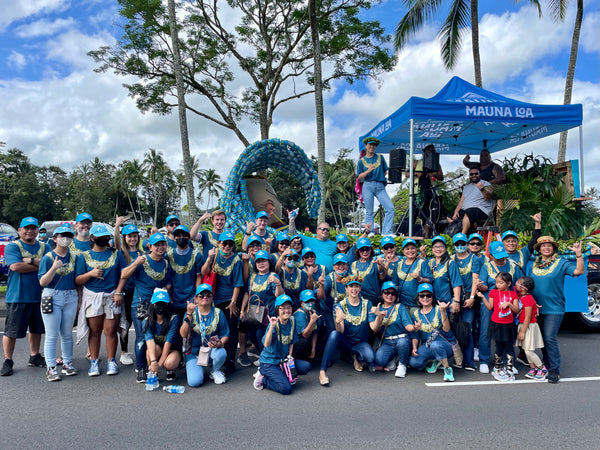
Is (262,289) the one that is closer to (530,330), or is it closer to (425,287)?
(425,287)

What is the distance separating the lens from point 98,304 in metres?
4.83

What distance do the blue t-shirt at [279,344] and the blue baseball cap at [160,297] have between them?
3.70 feet

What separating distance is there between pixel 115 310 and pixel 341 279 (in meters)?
2.65

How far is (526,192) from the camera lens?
7.64 metres

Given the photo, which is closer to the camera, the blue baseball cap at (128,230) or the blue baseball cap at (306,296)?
the blue baseball cap at (306,296)

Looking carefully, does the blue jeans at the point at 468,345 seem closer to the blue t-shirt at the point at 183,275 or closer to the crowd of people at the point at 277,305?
the crowd of people at the point at 277,305

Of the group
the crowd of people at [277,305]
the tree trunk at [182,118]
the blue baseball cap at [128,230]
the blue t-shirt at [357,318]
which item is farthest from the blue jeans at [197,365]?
the tree trunk at [182,118]

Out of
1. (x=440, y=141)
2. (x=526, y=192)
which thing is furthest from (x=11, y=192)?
(x=526, y=192)

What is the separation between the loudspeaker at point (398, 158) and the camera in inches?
303

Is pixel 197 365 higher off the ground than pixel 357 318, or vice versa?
pixel 357 318

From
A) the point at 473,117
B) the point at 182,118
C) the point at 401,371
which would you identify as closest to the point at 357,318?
the point at 401,371

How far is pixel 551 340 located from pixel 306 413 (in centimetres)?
295

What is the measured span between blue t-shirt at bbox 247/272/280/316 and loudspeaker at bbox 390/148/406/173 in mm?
3640

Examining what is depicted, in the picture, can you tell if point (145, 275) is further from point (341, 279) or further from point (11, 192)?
point (11, 192)
